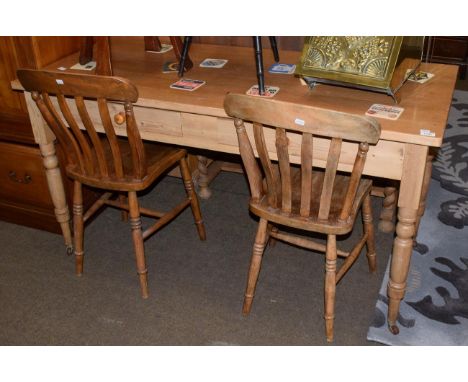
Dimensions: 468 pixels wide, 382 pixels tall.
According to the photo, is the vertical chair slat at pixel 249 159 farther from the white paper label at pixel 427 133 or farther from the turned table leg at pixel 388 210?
the turned table leg at pixel 388 210

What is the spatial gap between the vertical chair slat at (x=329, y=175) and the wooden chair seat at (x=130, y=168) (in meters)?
0.67

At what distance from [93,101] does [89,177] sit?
0.92 feet

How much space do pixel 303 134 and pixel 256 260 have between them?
576 mm

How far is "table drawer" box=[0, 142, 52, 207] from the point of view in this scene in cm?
245

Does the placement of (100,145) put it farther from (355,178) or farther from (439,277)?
(439,277)

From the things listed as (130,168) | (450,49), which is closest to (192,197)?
(130,168)

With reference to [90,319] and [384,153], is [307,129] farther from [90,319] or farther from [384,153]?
[90,319]

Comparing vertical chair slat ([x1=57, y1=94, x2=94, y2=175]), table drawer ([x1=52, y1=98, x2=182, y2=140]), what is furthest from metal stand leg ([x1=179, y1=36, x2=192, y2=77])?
vertical chair slat ([x1=57, y1=94, x2=94, y2=175])
